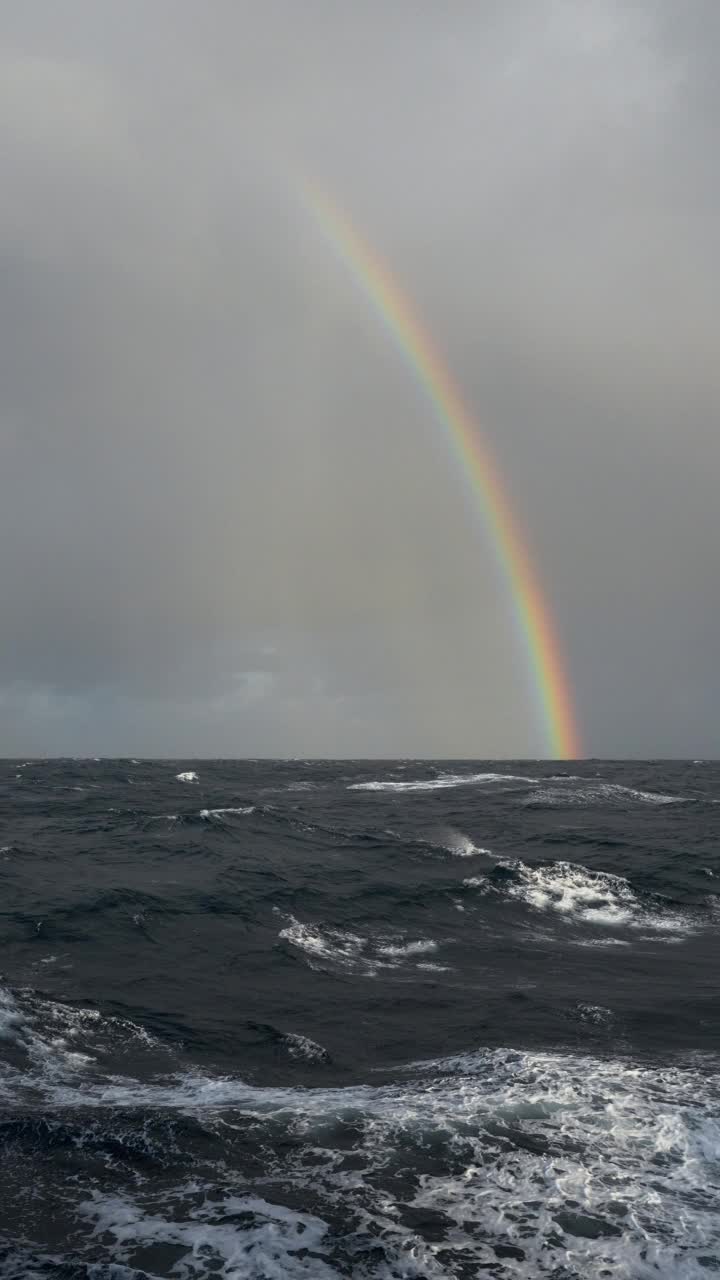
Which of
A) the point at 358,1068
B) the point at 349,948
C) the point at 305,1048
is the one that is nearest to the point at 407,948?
the point at 349,948

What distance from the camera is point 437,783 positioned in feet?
289

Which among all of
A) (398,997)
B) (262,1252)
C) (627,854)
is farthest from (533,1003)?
(627,854)

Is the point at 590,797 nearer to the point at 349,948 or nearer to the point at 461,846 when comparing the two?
the point at 461,846

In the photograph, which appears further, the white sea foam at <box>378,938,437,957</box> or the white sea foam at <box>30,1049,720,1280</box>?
the white sea foam at <box>378,938,437,957</box>

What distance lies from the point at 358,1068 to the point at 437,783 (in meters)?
72.2

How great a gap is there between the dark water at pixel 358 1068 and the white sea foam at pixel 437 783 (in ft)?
139

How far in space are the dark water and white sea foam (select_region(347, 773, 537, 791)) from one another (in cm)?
4236

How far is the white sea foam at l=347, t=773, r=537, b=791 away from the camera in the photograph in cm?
8144

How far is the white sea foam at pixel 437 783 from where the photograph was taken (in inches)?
3206

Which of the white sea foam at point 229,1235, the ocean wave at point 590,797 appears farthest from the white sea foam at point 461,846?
the white sea foam at point 229,1235

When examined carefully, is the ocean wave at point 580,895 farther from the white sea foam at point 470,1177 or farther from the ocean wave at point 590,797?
the ocean wave at point 590,797

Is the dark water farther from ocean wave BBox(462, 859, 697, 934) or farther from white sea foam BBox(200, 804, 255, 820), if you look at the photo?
white sea foam BBox(200, 804, 255, 820)

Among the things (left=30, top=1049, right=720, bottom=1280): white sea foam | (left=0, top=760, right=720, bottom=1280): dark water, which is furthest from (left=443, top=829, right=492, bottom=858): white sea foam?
(left=30, top=1049, right=720, bottom=1280): white sea foam

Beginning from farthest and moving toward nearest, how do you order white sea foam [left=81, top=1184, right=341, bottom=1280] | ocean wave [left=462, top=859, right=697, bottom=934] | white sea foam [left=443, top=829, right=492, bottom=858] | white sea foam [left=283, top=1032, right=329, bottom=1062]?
white sea foam [left=443, top=829, right=492, bottom=858], ocean wave [left=462, top=859, right=697, bottom=934], white sea foam [left=283, top=1032, right=329, bottom=1062], white sea foam [left=81, top=1184, right=341, bottom=1280]
